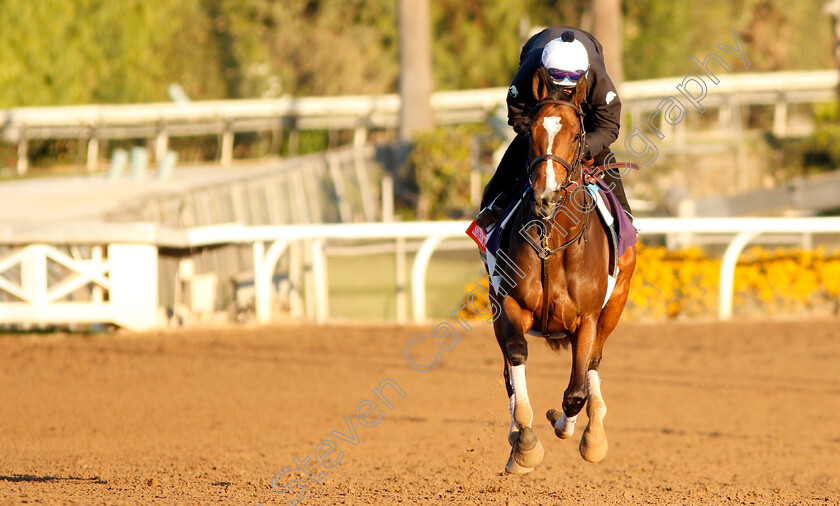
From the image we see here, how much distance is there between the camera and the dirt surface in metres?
6.01

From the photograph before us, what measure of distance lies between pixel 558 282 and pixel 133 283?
21.3 feet

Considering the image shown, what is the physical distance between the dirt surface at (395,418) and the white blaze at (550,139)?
5.45 ft

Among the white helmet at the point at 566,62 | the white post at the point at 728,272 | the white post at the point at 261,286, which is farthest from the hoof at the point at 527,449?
the white post at the point at 728,272

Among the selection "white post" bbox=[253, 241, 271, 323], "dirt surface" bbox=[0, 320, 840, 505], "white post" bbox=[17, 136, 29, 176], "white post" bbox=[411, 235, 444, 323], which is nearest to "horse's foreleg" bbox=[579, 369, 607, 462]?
"dirt surface" bbox=[0, 320, 840, 505]

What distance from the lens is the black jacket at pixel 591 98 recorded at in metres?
5.64

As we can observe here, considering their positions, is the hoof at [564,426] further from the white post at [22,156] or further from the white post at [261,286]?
the white post at [22,156]

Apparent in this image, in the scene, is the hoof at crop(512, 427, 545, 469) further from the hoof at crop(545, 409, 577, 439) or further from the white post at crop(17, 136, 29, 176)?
the white post at crop(17, 136, 29, 176)

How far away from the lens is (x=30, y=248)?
1051 cm

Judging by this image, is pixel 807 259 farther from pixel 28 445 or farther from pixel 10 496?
pixel 10 496

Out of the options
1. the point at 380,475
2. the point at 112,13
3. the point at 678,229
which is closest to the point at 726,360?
the point at 678,229

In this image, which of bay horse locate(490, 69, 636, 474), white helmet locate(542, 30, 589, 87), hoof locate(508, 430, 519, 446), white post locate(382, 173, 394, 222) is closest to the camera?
bay horse locate(490, 69, 636, 474)

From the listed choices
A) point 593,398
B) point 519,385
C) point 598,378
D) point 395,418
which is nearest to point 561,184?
point 519,385

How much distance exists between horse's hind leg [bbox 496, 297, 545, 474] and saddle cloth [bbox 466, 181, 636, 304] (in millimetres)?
275

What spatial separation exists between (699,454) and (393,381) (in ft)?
10.2
